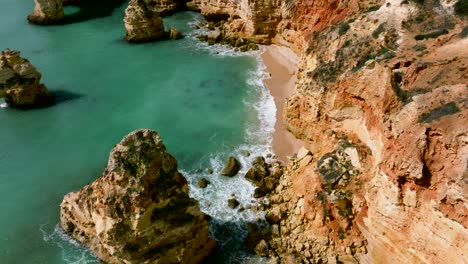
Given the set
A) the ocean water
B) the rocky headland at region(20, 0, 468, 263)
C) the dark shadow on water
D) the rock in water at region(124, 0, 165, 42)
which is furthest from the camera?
the rock in water at region(124, 0, 165, 42)

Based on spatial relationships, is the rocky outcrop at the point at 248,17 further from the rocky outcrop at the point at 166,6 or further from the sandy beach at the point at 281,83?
the rocky outcrop at the point at 166,6

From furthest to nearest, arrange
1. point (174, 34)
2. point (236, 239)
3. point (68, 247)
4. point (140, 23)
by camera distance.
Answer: point (174, 34) < point (140, 23) < point (68, 247) < point (236, 239)

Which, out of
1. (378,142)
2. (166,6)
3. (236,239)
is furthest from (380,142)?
(166,6)

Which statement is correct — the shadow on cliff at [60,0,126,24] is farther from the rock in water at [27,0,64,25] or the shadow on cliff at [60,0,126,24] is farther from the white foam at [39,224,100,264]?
the white foam at [39,224,100,264]

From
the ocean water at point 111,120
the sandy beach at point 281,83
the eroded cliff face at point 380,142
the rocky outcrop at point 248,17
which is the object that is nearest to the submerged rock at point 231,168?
the ocean water at point 111,120

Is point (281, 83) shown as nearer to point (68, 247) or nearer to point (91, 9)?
point (68, 247)

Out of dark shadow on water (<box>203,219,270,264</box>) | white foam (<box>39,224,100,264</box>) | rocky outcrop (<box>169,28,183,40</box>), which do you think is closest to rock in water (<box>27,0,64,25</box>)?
rocky outcrop (<box>169,28,183,40</box>)
